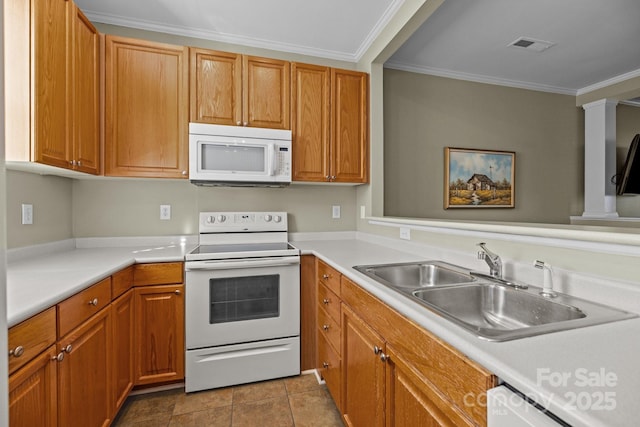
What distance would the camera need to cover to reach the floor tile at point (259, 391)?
1.91 m

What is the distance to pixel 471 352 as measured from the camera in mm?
688

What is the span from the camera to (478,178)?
313 cm

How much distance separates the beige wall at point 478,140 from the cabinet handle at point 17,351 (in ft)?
8.33

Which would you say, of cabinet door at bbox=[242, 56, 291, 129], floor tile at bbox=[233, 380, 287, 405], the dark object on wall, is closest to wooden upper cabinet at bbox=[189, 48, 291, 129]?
cabinet door at bbox=[242, 56, 291, 129]

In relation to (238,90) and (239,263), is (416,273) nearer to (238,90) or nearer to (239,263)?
(239,263)

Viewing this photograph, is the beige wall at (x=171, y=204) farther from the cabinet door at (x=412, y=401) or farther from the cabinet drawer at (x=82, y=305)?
the cabinet door at (x=412, y=401)

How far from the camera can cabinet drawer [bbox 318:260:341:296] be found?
1679 mm

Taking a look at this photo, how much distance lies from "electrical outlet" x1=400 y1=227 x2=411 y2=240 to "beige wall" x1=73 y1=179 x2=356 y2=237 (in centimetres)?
82

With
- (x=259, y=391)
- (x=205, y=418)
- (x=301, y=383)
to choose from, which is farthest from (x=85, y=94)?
(x=301, y=383)

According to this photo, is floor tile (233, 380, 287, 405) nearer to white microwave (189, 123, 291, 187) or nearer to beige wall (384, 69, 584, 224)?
white microwave (189, 123, 291, 187)

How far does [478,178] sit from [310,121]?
6.21 ft

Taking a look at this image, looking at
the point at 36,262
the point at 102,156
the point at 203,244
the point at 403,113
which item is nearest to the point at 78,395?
the point at 36,262

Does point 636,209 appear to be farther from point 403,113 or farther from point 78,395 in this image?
point 78,395

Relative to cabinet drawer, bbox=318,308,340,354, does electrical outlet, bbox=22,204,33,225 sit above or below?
above
